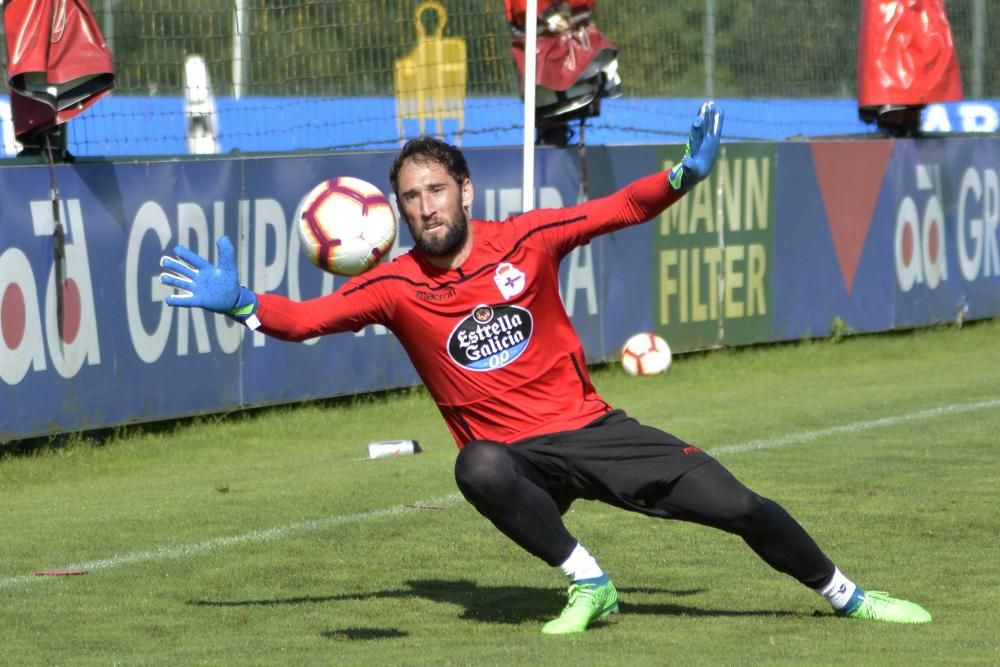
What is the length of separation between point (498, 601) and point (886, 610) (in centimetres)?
149

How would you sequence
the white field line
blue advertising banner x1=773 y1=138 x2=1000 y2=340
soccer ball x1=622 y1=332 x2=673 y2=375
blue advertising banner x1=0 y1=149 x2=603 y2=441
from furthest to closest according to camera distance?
blue advertising banner x1=773 y1=138 x2=1000 y2=340 < soccer ball x1=622 y1=332 x2=673 y2=375 < blue advertising banner x1=0 y1=149 x2=603 y2=441 < the white field line

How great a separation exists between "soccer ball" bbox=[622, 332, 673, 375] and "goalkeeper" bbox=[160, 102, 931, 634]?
26.6 feet

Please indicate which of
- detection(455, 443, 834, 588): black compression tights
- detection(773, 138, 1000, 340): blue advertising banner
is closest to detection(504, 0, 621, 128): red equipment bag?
detection(773, 138, 1000, 340): blue advertising banner

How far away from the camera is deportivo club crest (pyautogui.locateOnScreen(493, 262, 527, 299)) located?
20.6 ft

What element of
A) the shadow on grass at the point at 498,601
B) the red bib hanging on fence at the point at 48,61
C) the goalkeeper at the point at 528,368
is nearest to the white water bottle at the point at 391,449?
the red bib hanging on fence at the point at 48,61

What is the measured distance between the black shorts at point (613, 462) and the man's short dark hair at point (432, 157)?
3.24 feet

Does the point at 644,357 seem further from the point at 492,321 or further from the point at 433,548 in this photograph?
the point at 492,321

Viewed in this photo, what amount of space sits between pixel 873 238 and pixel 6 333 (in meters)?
9.54

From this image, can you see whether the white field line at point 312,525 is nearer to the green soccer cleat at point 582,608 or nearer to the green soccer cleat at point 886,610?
the green soccer cleat at point 582,608

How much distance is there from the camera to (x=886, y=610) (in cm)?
623

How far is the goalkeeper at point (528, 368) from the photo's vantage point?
6.09 metres

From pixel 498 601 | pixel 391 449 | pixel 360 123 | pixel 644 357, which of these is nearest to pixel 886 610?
pixel 498 601

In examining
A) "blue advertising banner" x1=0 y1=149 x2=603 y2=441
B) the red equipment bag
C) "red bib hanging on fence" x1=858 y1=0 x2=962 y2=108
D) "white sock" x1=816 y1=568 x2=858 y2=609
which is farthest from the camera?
"red bib hanging on fence" x1=858 y1=0 x2=962 y2=108

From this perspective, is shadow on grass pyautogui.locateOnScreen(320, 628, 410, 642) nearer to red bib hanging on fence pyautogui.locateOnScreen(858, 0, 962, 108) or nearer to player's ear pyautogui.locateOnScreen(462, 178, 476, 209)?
player's ear pyautogui.locateOnScreen(462, 178, 476, 209)
